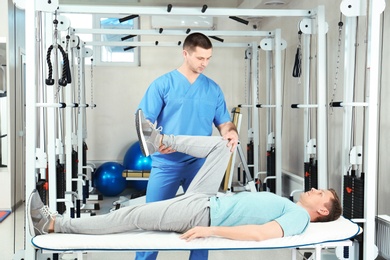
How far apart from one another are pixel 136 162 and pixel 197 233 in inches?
164

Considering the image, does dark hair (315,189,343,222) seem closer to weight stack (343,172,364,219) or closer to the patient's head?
the patient's head

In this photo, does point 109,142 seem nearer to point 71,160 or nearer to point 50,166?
point 71,160

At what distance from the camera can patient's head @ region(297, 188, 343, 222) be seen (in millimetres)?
2264

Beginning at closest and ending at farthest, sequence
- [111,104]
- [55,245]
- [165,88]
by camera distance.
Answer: [55,245]
[165,88]
[111,104]

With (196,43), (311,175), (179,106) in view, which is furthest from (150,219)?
(311,175)

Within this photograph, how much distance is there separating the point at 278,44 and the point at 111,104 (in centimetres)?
303

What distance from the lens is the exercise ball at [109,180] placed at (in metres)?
5.92

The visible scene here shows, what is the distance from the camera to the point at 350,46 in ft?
9.78

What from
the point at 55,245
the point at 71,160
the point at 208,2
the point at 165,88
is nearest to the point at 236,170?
the point at 208,2

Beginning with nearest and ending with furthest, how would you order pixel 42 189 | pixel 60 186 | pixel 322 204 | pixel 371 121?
pixel 322 204 → pixel 371 121 → pixel 42 189 → pixel 60 186

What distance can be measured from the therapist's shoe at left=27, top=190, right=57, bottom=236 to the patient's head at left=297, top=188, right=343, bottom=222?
47.0 inches

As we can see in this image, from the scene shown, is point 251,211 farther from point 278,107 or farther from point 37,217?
point 278,107

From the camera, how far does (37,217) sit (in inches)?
80.7

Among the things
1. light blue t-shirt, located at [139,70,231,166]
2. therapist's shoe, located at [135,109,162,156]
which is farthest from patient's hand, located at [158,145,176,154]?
light blue t-shirt, located at [139,70,231,166]
